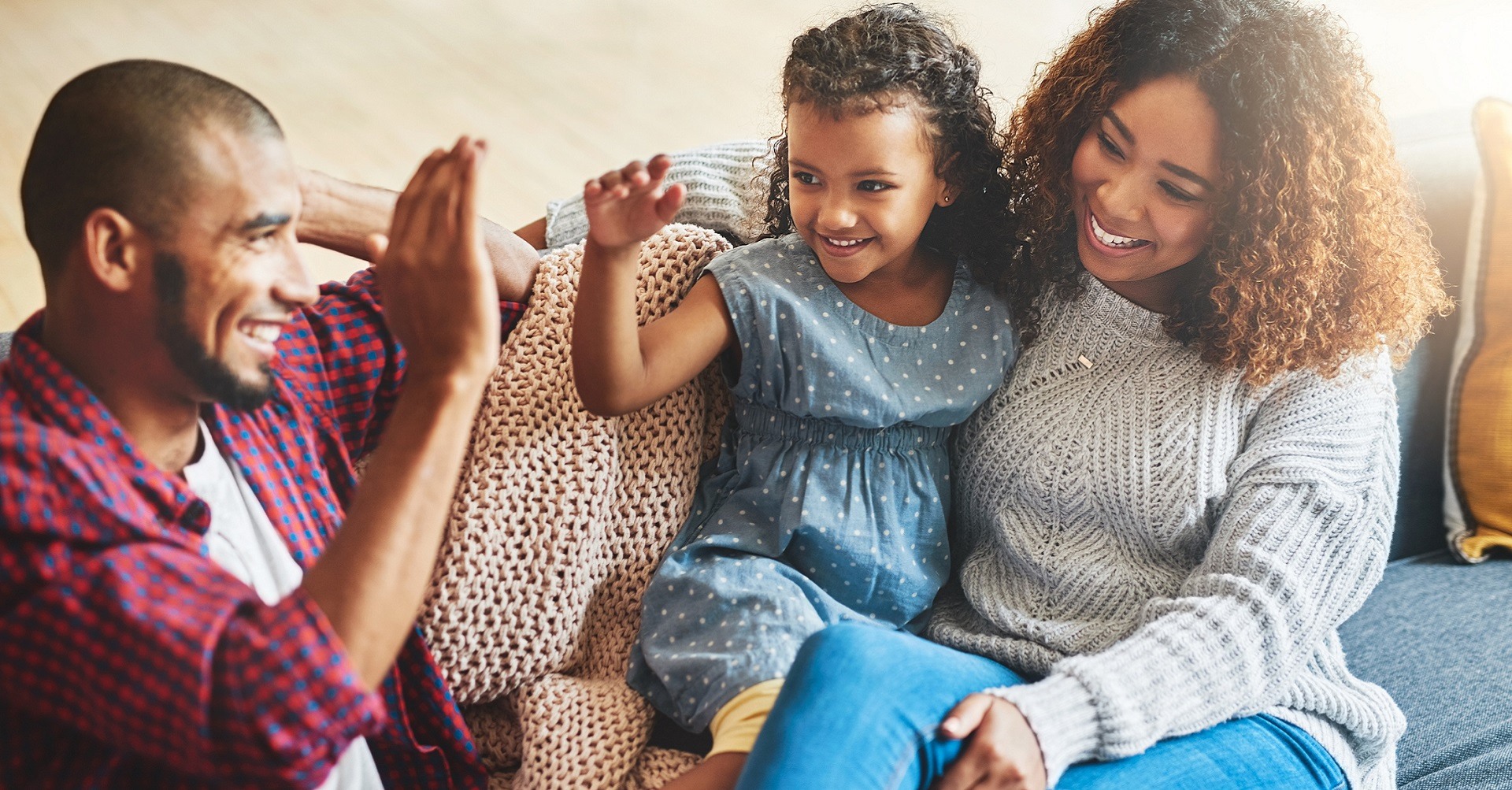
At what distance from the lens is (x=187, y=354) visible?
882 mm

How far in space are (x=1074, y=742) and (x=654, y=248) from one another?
2.44 ft

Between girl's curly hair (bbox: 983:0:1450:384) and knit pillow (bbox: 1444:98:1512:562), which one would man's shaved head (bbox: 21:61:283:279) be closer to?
girl's curly hair (bbox: 983:0:1450:384)

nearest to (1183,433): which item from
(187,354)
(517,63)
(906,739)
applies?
(906,739)

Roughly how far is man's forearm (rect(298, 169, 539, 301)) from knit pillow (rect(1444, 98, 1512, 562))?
1.55 meters

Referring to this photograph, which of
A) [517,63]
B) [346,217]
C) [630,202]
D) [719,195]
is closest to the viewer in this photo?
[630,202]

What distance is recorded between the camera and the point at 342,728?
32.6 inches

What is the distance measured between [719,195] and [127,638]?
3.46 ft

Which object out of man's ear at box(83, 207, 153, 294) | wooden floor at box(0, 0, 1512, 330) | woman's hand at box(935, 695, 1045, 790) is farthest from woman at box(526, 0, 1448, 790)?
wooden floor at box(0, 0, 1512, 330)

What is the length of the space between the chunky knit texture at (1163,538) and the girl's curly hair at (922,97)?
0.55 ft

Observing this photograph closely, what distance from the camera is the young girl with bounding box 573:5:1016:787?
1300mm

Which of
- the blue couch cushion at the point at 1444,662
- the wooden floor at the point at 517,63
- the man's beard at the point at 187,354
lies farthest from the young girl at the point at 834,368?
the wooden floor at the point at 517,63

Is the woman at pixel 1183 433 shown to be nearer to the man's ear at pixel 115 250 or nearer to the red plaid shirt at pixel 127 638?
the red plaid shirt at pixel 127 638

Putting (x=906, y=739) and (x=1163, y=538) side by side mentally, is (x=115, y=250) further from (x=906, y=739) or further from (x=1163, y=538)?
(x=1163, y=538)

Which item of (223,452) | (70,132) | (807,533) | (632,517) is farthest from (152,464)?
(807,533)
